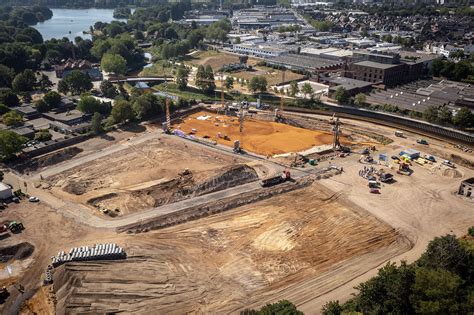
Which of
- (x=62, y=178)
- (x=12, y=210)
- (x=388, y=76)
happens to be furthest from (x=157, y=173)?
(x=388, y=76)

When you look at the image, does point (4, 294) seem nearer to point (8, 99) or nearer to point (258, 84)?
point (8, 99)

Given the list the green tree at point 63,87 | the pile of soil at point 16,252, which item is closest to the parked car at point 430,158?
the pile of soil at point 16,252

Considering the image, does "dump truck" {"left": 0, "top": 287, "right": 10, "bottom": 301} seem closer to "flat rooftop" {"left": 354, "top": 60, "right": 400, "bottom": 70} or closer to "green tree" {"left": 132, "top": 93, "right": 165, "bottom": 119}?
"green tree" {"left": 132, "top": 93, "right": 165, "bottom": 119}

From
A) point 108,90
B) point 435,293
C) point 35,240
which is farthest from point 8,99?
point 435,293

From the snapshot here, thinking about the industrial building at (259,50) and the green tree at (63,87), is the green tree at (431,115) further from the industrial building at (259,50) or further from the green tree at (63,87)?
the green tree at (63,87)

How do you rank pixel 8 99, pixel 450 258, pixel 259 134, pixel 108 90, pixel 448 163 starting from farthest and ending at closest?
pixel 108 90
pixel 8 99
pixel 259 134
pixel 448 163
pixel 450 258

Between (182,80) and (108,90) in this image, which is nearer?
(108,90)

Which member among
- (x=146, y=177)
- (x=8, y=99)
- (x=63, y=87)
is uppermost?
(x=63, y=87)

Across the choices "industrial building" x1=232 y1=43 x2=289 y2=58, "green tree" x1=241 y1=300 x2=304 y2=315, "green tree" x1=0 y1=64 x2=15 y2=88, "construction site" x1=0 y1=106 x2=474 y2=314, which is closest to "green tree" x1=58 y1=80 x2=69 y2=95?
"green tree" x1=0 y1=64 x2=15 y2=88
